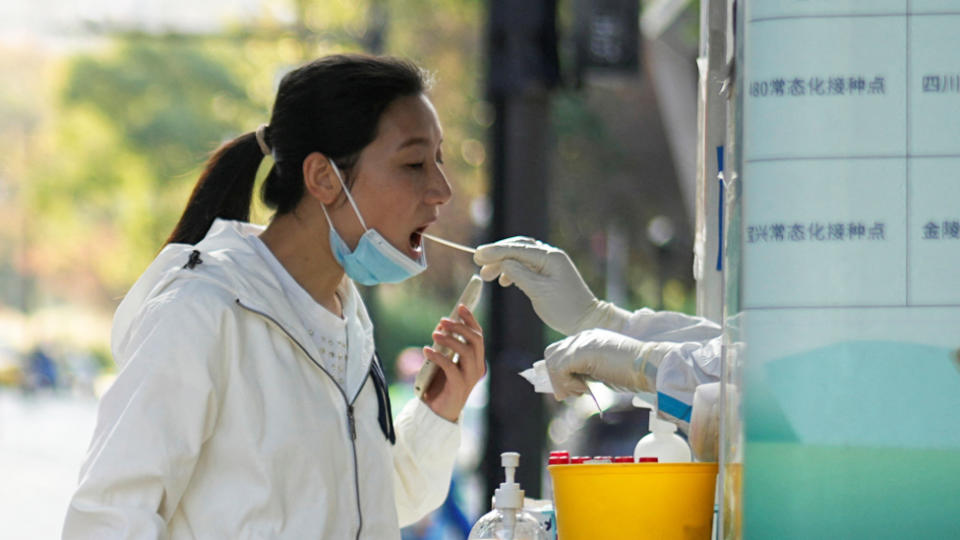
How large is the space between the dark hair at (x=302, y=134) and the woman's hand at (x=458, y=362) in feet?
1.36

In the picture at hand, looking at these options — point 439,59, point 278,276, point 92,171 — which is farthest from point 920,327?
point 92,171

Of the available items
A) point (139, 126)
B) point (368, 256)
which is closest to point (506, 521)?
point (368, 256)

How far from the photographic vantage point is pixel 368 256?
7.97 feet

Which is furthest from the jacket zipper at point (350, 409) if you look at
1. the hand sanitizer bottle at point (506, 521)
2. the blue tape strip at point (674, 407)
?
the blue tape strip at point (674, 407)

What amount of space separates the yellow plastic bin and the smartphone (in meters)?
0.90

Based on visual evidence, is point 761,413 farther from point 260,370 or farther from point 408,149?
point 408,149

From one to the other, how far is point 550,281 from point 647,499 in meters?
0.73

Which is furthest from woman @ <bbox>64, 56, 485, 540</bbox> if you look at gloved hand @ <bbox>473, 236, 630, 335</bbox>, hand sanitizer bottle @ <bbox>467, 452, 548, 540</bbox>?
hand sanitizer bottle @ <bbox>467, 452, 548, 540</bbox>

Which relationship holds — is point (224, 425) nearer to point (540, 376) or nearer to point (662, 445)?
point (540, 376)

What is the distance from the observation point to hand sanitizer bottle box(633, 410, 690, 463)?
79.4 inches

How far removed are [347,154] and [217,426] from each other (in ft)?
2.04

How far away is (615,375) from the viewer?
194cm

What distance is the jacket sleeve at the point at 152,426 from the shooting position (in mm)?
1932

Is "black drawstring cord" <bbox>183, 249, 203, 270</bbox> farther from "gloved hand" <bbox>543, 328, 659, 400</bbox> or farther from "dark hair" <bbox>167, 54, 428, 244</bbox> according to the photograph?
"gloved hand" <bbox>543, 328, 659, 400</bbox>
